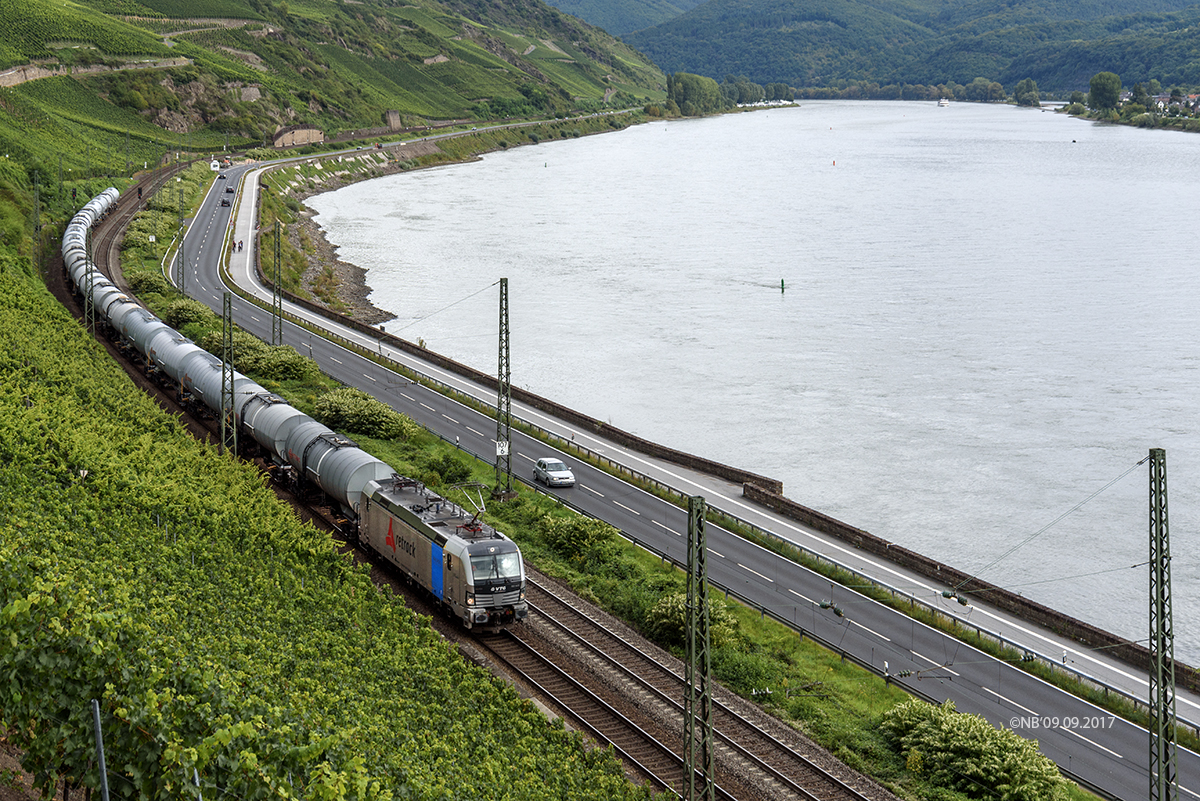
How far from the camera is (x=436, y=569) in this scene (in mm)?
36031

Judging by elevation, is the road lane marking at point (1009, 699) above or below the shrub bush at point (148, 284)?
below

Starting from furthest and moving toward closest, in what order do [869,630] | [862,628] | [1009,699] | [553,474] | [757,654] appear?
[553,474] → [862,628] → [869,630] → [757,654] → [1009,699]

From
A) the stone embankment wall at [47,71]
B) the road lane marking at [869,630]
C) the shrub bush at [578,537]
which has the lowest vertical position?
the road lane marking at [869,630]

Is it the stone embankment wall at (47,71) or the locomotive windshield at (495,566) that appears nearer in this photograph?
the locomotive windshield at (495,566)

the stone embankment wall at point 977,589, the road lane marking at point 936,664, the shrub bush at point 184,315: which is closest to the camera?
the road lane marking at point 936,664

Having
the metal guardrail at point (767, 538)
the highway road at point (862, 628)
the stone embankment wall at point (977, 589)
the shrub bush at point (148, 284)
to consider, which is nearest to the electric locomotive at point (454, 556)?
the metal guardrail at point (767, 538)

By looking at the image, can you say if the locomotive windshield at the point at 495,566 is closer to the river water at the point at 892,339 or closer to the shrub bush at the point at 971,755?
the shrub bush at the point at 971,755

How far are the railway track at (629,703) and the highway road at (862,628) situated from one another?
25.7 feet

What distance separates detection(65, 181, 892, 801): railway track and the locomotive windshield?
8.41ft

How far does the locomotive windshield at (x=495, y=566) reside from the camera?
113 feet

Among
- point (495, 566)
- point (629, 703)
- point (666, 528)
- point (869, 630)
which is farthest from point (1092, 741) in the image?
point (666, 528)

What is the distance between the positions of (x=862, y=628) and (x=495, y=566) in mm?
15736

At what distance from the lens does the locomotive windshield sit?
34.3m

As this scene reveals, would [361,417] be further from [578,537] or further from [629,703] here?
[629,703]
